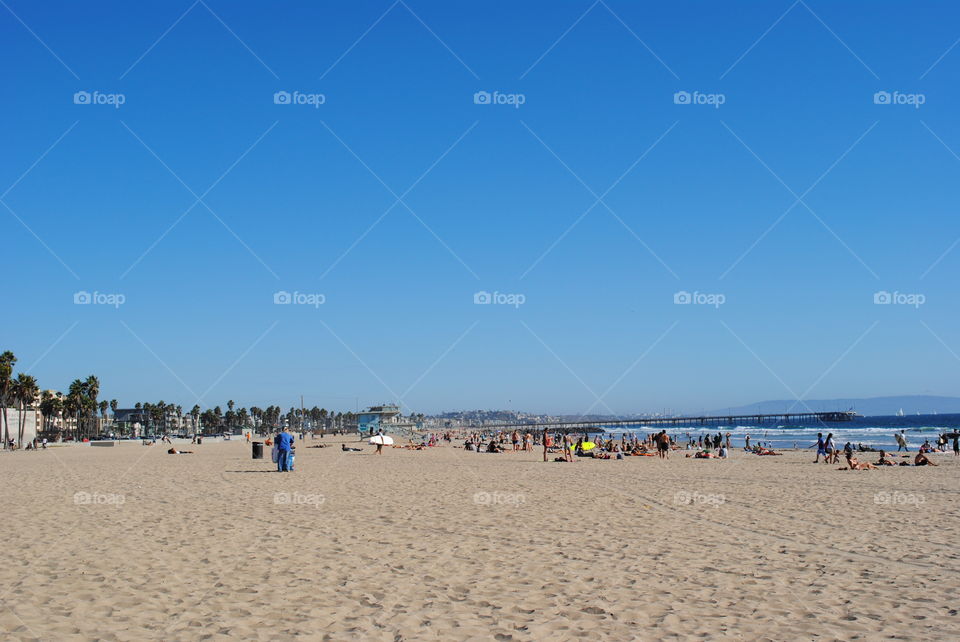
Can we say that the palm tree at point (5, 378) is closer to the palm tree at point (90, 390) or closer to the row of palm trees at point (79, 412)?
the row of palm trees at point (79, 412)

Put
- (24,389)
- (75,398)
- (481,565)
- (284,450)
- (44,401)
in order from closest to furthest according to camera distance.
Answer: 1. (481,565)
2. (284,450)
3. (24,389)
4. (75,398)
5. (44,401)

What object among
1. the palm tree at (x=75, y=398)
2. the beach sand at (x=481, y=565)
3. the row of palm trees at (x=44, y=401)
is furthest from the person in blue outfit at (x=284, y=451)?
the palm tree at (x=75, y=398)

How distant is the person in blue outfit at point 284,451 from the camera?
21495 millimetres

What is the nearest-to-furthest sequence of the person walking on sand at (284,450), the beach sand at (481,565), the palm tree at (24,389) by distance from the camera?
the beach sand at (481,565) → the person walking on sand at (284,450) → the palm tree at (24,389)

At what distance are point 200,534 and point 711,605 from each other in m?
7.31

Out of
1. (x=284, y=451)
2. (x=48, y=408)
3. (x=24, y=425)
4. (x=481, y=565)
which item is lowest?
(x=481, y=565)

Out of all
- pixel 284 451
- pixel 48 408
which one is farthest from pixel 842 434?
pixel 48 408

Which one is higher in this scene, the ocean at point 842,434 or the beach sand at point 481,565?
the beach sand at point 481,565

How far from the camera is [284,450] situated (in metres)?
21.8

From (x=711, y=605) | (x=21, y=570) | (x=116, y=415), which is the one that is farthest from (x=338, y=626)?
(x=116, y=415)

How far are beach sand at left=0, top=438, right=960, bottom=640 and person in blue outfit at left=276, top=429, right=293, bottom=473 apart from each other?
5559 millimetres

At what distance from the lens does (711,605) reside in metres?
6.48

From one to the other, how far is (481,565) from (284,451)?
49.2ft

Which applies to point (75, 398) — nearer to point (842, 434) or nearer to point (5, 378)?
point (5, 378)
